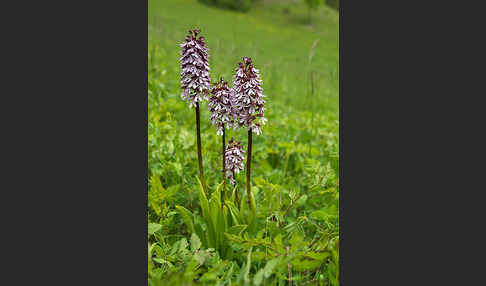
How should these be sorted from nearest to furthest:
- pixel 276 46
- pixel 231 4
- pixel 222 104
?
pixel 222 104
pixel 276 46
pixel 231 4

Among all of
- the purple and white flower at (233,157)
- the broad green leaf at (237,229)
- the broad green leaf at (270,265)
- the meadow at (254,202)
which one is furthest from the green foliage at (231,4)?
the broad green leaf at (270,265)

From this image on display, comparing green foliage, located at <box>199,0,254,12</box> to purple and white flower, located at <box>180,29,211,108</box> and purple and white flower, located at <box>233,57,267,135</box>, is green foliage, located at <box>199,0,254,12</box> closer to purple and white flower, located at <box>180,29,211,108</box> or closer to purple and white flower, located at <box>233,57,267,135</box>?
purple and white flower, located at <box>180,29,211,108</box>

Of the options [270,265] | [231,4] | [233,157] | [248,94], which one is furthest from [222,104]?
[231,4]

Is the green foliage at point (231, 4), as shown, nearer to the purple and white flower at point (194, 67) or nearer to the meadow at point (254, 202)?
the meadow at point (254, 202)

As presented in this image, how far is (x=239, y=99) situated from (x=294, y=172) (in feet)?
7.54

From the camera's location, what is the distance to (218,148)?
4086 mm

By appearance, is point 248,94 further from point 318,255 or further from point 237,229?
point 318,255

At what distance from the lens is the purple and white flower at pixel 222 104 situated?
2.43 meters

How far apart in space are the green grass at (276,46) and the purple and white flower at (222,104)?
0.68 metres

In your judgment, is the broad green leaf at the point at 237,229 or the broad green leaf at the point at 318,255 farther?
the broad green leaf at the point at 237,229

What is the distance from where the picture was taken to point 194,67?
236cm

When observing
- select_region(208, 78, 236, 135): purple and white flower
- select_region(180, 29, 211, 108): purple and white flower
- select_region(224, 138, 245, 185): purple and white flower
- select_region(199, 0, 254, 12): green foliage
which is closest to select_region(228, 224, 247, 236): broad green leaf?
select_region(224, 138, 245, 185): purple and white flower

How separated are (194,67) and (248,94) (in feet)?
1.55

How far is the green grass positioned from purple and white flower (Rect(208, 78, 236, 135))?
0.68m
